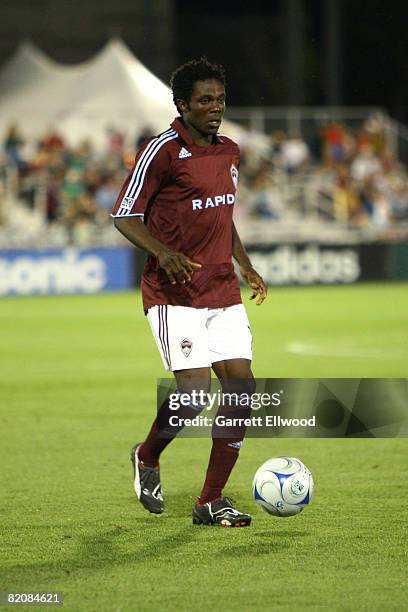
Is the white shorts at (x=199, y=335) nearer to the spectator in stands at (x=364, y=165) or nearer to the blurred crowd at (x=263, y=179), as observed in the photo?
the blurred crowd at (x=263, y=179)

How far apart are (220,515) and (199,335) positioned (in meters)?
0.87

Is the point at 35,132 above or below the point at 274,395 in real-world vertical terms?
above

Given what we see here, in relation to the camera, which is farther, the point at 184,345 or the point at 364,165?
the point at 364,165

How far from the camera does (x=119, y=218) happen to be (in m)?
6.09

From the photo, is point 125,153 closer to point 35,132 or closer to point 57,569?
point 35,132

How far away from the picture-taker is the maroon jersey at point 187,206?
609cm

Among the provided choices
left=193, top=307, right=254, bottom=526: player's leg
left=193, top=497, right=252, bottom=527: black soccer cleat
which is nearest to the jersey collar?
left=193, top=307, right=254, bottom=526: player's leg

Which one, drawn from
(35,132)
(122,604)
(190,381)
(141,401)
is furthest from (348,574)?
(35,132)

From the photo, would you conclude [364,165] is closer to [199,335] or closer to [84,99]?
[84,99]

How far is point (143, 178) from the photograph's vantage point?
6074 millimetres

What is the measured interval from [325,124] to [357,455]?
18734mm

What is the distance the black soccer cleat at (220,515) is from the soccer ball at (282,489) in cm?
12

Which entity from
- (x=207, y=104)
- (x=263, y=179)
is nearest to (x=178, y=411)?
(x=207, y=104)

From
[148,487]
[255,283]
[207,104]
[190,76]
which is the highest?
[190,76]
